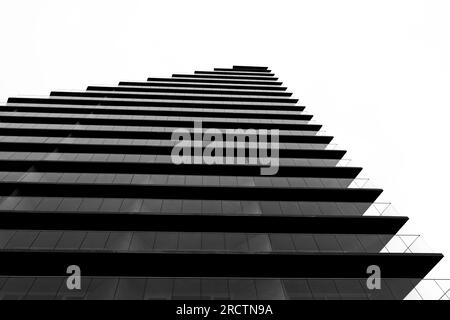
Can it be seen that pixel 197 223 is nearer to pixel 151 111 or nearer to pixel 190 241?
pixel 190 241

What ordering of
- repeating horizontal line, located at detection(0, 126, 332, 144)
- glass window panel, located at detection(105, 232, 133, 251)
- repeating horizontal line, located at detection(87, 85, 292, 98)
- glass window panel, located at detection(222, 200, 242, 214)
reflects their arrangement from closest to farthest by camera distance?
glass window panel, located at detection(105, 232, 133, 251)
glass window panel, located at detection(222, 200, 242, 214)
repeating horizontal line, located at detection(0, 126, 332, 144)
repeating horizontal line, located at detection(87, 85, 292, 98)

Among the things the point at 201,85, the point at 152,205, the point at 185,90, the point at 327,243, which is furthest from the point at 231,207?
the point at 201,85

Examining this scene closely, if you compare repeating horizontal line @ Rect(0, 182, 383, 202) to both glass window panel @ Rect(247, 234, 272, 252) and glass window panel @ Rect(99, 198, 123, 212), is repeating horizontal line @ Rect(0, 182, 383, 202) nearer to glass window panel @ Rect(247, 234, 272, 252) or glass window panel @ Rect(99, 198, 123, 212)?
glass window panel @ Rect(99, 198, 123, 212)

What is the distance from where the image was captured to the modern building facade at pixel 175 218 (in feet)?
47.2

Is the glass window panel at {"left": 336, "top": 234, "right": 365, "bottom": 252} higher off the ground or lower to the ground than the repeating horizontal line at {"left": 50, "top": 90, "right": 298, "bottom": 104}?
lower

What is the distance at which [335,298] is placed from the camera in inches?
543

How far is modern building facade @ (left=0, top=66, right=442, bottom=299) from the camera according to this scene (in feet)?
47.2

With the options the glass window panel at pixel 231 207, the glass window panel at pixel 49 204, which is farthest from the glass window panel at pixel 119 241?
the glass window panel at pixel 231 207

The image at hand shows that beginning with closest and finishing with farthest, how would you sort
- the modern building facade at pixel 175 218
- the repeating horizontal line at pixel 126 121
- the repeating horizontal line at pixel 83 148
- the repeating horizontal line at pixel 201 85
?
the modern building facade at pixel 175 218
the repeating horizontal line at pixel 83 148
the repeating horizontal line at pixel 126 121
the repeating horizontal line at pixel 201 85

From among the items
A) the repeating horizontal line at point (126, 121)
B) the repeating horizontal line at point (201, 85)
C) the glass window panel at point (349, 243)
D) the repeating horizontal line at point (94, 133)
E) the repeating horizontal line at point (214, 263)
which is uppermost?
the repeating horizontal line at point (201, 85)

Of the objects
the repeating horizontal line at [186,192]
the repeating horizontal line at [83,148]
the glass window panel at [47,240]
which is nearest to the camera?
the glass window panel at [47,240]

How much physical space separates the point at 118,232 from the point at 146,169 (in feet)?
22.0

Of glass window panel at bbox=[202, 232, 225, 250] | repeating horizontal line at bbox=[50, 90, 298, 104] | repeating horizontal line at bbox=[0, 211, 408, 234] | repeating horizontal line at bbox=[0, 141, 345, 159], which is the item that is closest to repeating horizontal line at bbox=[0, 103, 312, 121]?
repeating horizontal line at bbox=[50, 90, 298, 104]

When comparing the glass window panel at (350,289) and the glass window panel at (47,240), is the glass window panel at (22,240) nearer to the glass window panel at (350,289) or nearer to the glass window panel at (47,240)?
the glass window panel at (47,240)
